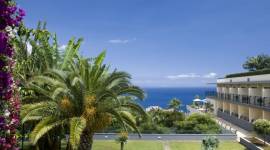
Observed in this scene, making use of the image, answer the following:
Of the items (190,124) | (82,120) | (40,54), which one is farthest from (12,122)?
(190,124)

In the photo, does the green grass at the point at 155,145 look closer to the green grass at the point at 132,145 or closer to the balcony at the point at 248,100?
the green grass at the point at 132,145

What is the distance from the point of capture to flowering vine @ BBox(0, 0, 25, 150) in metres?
6.82

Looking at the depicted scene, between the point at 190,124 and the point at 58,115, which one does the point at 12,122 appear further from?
the point at 190,124

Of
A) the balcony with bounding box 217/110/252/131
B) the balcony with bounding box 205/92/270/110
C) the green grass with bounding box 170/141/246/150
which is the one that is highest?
the balcony with bounding box 205/92/270/110

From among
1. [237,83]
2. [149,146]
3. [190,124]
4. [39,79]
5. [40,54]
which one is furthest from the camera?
[237,83]

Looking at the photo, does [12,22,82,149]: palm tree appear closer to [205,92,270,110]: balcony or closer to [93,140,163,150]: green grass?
[93,140,163,150]: green grass

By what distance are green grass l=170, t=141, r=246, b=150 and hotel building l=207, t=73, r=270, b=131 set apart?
7.21 meters

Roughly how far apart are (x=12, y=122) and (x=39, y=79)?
9563 millimetres

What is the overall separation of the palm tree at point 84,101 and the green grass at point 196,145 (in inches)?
419

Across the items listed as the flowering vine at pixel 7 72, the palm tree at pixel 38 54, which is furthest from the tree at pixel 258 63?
the flowering vine at pixel 7 72

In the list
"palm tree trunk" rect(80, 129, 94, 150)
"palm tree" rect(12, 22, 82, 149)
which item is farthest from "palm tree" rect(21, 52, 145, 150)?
"palm tree" rect(12, 22, 82, 149)

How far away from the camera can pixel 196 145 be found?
93.1ft

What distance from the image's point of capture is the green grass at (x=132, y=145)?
26875 mm

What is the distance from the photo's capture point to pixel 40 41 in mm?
23094
